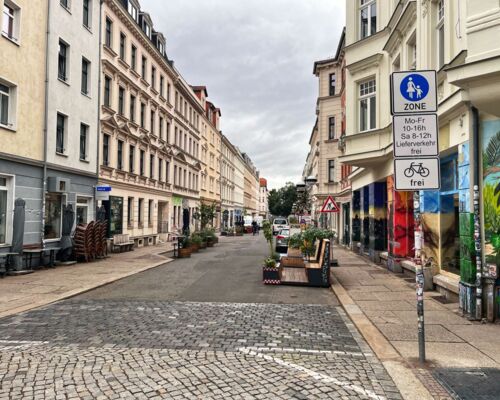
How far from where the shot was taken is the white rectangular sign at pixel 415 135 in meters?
5.04

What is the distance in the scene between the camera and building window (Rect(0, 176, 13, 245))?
13.4 meters

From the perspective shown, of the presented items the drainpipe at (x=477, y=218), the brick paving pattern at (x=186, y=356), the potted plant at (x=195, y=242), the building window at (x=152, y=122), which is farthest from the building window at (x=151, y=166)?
the drainpipe at (x=477, y=218)

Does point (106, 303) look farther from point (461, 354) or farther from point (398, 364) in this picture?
point (461, 354)

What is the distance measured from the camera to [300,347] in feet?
18.6

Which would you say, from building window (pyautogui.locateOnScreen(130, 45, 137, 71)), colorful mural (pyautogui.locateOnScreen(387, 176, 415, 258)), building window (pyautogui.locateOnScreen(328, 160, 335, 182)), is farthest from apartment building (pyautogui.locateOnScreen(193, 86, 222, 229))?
colorful mural (pyautogui.locateOnScreen(387, 176, 415, 258))

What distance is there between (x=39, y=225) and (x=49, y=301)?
23.9ft

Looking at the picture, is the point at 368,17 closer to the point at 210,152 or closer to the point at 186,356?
the point at 186,356

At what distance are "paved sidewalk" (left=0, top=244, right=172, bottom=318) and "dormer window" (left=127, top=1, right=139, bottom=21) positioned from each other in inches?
637

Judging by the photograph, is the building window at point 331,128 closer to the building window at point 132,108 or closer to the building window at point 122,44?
the building window at point 132,108

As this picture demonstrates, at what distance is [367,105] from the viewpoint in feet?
50.3

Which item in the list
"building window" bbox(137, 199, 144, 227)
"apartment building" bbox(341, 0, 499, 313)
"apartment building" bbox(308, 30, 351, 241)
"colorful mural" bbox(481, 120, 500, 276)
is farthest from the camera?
"apartment building" bbox(308, 30, 351, 241)

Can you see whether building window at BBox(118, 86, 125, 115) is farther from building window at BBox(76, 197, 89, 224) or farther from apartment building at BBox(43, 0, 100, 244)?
building window at BBox(76, 197, 89, 224)

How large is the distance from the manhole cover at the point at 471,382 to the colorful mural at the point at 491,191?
2.97 metres

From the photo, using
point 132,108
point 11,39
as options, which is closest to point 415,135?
point 11,39
